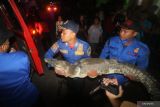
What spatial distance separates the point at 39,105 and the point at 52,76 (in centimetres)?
258

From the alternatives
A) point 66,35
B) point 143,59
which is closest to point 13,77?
point 66,35

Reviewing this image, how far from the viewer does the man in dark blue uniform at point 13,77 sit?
2.55 m

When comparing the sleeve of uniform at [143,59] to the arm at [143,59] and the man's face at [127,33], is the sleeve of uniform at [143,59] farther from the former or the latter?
the man's face at [127,33]

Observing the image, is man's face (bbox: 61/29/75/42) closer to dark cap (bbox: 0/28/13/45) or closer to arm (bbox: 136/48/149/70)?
dark cap (bbox: 0/28/13/45)

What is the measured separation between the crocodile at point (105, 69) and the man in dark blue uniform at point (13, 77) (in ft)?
1.72

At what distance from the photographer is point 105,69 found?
3234 millimetres

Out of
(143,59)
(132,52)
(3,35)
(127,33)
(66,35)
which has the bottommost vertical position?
(143,59)

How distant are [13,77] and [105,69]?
135 centimetres

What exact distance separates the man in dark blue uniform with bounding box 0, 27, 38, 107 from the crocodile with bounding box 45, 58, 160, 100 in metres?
0.52

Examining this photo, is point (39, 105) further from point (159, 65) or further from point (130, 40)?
point (159, 65)

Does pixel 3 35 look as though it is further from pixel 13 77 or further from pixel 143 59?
pixel 143 59

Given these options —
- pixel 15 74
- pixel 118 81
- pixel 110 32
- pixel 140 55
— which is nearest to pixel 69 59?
pixel 118 81

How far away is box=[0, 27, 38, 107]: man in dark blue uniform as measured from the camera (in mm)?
2552

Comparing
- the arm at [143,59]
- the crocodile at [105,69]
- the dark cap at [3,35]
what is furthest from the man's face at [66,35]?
the arm at [143,59]
